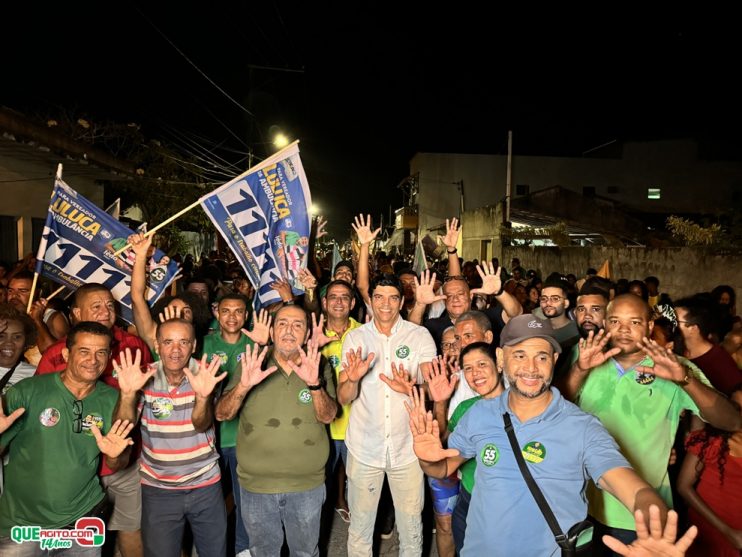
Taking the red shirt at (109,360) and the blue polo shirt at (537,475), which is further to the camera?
the red shirt at (109,360)

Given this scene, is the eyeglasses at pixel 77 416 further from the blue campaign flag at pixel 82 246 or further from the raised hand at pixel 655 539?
the raised hand at pixel 655 539

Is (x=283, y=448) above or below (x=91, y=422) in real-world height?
below

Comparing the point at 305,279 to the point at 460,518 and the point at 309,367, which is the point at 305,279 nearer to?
the point at 309,367

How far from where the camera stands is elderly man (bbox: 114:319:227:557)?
348 centimetres

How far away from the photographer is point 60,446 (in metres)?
3.26

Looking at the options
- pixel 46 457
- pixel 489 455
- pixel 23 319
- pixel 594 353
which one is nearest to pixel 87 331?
pixel 46 457

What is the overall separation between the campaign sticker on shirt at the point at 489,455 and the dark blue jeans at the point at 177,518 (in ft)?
6.50

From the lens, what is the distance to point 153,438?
3520mm

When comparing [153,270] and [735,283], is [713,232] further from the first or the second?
[153,270]

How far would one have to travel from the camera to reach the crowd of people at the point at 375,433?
2607 millimetres

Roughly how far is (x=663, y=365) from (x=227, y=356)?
3380mm

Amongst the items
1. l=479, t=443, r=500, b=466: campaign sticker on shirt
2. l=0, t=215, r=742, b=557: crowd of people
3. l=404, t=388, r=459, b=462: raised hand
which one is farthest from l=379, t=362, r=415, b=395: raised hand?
l=479, t=443, r=500, b=466: campaign sticker on shirt

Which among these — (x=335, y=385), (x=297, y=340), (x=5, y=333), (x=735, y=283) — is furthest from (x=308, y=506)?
(x=735, y=283)

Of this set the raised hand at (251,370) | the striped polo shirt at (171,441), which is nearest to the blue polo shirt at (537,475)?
the raised hand at (251,370)
